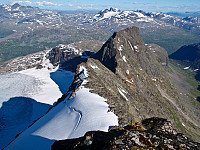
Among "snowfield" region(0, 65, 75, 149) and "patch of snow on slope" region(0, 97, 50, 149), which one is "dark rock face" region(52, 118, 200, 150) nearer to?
"snowfield" region(0, 65, 75, 149)

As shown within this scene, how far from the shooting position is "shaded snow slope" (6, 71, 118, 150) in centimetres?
2897

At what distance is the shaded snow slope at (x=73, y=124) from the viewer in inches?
1141

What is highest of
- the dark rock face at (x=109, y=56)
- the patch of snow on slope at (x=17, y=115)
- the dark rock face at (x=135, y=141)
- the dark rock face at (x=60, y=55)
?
the dark rock face at (x=135, y=141)

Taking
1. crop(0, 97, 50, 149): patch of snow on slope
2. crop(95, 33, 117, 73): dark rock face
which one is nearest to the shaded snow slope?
crop(0, 97, 50, 149): patch of snow on slope

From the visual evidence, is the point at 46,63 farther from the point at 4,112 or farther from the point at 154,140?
the point at 154,140

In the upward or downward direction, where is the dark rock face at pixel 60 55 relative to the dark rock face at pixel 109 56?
downward

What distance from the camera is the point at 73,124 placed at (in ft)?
105

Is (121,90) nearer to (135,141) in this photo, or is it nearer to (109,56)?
(109,56)

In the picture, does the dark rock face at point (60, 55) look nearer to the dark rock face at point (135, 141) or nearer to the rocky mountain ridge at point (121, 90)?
the rocky mountain ridge at point (121, 90)

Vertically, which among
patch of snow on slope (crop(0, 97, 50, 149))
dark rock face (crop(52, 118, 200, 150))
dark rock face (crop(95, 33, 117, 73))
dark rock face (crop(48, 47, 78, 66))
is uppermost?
dark rock face (crop(52, 118, 200, 150))

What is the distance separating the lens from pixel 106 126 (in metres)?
28.9

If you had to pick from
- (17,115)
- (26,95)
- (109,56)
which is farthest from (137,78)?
(26,95)

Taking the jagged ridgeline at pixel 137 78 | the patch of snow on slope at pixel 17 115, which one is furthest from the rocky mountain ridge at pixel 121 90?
the patch of snow on slope at pixel 17 115

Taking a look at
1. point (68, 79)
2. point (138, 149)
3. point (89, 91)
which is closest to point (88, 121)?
point (89, 91)
